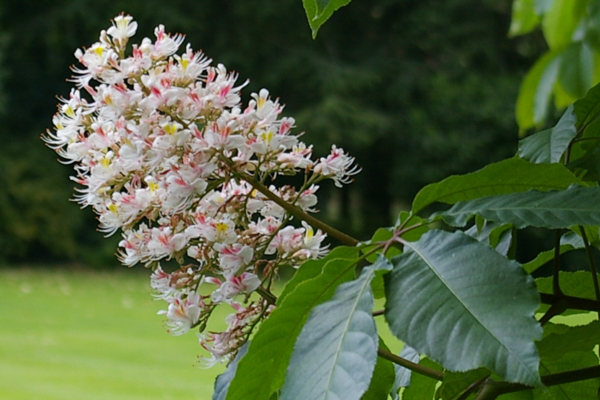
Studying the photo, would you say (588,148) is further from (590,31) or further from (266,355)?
(266,355)

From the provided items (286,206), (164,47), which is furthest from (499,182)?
(164,47)

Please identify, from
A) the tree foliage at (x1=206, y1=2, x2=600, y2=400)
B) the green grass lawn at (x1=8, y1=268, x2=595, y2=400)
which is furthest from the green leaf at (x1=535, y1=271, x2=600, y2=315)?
the green grass lawn at (x1=8, y1=268, x2=595, y2=400)

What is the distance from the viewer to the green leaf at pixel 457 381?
58 centimetres

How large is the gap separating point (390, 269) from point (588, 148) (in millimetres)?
247

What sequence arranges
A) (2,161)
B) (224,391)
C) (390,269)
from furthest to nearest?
(2,161)
(224,391)
(390,269)

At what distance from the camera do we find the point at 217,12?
12.7 m

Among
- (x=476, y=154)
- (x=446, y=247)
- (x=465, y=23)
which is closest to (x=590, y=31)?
(x=446, y=247)

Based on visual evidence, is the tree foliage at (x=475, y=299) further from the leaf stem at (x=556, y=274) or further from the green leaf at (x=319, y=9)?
the green leaf at (x=319, y=9)

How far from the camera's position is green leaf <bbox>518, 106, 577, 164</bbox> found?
25.9 inches

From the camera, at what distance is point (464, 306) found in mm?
462

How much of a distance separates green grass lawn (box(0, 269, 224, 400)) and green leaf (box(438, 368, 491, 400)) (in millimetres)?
4433

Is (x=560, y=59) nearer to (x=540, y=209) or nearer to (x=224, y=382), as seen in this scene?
(x=540, y=209)

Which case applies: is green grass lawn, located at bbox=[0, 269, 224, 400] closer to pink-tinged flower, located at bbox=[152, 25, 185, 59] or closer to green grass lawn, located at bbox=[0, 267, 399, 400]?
green grass lawn, located at bbox=[0, 267, 399, 400]

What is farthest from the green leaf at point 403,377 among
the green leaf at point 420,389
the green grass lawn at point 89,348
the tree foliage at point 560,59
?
the green grass lawn at point 89,348
